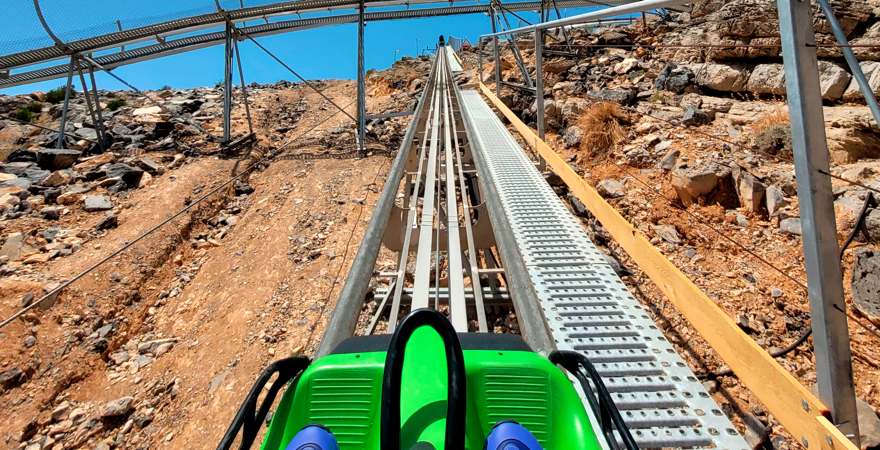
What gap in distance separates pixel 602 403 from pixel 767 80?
19.2ft

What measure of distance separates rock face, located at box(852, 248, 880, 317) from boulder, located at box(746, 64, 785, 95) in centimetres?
349

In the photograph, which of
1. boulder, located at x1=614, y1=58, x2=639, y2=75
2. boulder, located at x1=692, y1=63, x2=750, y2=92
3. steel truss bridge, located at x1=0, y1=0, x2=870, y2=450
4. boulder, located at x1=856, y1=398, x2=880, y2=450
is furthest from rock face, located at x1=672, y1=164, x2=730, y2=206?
boulder, located at x1=614, y1=58, x2=639, y2=75

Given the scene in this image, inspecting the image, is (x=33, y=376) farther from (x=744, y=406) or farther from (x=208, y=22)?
(x=208, y=22)

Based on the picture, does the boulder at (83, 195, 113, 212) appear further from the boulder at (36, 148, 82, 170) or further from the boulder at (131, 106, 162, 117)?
the boulder at (131, 106, 162, 117)

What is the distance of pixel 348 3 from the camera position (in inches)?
336

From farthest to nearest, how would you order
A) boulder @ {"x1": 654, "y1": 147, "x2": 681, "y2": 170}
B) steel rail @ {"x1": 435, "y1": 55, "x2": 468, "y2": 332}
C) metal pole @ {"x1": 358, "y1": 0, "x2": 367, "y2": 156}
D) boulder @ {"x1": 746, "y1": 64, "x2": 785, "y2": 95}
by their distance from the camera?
metal pole @ {"x1": 358, "y1": 0, "x2": 367, "y2": 156} → boulder @ {"x1": 746, "y1": 64, "x2": 785, "y2": 95} → boulder @ {"x1": 654, "y1": 147, "x2": 681, "y2": 170} → steel rail @ {"x1": 435, "y1": 55, "x2": 468, "y2": 332}

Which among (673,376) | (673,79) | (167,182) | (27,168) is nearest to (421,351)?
(673,376)

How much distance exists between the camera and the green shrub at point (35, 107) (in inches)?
439

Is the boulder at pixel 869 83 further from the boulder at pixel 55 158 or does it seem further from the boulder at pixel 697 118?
the boulder at pixel 55 158

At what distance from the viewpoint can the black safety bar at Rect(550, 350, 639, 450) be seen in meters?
0.84

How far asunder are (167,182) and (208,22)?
383cm

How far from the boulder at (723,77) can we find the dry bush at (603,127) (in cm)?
140

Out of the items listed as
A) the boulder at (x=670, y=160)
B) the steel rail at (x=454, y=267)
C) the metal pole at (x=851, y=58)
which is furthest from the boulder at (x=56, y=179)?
the metal pole at (x=851, y=58)

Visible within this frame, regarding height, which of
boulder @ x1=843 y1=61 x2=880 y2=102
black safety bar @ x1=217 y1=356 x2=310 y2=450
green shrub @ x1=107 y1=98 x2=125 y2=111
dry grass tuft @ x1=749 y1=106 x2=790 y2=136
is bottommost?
black safety bar @ x1=217 y1=356 x2=310 y2=450
